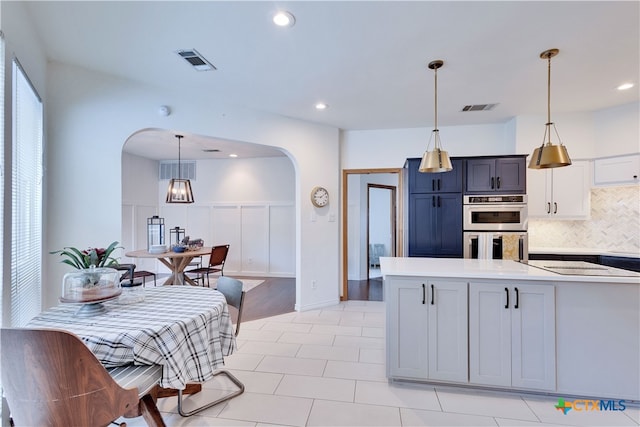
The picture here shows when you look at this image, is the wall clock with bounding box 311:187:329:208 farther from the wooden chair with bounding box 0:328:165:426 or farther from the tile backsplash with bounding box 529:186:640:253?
the wooden chair with bounding box 0:328:165:426

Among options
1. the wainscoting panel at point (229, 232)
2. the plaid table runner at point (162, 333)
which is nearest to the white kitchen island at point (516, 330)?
the plaid table runner at point (162, 333)

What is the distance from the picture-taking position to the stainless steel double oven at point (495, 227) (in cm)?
378

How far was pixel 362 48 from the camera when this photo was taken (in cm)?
244

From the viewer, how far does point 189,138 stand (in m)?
4.88

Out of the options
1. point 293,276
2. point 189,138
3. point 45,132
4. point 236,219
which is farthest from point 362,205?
point 45,132

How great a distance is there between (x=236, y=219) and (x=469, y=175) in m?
4.73

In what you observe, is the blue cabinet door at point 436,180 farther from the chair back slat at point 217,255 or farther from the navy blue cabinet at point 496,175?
the chair back slat at point 217,255

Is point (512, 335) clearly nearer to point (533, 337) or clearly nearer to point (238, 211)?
point (533, 337)

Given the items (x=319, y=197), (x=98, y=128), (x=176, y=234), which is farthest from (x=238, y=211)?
(x=98, y=128)

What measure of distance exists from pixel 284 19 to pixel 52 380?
239 centimetres

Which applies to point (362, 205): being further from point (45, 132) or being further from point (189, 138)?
point (45, 132)

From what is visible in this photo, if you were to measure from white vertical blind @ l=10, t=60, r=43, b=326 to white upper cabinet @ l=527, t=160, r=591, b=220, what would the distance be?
5.33 meters

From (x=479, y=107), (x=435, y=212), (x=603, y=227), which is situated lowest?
(x=603, y=227)

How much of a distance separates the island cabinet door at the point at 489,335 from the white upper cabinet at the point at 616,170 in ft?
9.79
